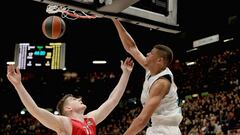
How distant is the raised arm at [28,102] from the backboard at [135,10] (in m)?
1.17

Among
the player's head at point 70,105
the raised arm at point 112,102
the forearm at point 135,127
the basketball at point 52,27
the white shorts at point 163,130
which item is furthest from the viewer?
the basketball at point 52,27

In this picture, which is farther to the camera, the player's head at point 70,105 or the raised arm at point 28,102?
the player's head at point 70,105

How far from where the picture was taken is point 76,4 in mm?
4340

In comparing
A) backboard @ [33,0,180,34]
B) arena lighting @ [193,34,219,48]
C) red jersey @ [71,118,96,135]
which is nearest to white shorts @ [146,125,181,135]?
red jersey @ [71,118,96,135]

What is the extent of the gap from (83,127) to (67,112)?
0.24 m

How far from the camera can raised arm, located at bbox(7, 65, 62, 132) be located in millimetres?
3285

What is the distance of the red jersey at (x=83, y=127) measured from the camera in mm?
3684

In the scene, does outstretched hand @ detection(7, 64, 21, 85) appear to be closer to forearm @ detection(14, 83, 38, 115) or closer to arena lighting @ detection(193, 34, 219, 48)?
forearm @ detection(14, 83, 38, 115)

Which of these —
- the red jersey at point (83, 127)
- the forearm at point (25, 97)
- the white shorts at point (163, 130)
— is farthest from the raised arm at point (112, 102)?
the forearm at point (25, 97)

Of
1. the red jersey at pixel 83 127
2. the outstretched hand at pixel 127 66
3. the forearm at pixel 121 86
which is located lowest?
the red jersey at pixel 83 127

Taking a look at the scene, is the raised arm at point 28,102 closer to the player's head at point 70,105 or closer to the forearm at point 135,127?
the player's head at point 70,105

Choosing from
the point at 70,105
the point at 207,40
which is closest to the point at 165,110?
the point at 70,105

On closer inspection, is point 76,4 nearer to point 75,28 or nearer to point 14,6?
point 14,6

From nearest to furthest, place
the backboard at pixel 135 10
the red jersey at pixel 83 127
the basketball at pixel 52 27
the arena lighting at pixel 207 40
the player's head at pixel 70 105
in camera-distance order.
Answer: the red jersey at pixel 83 127
the player's head at pixel 70 105
the backboard at pixel 135 10
the basketball at pixel 52 27
the arena lighting at pixel 207 40
